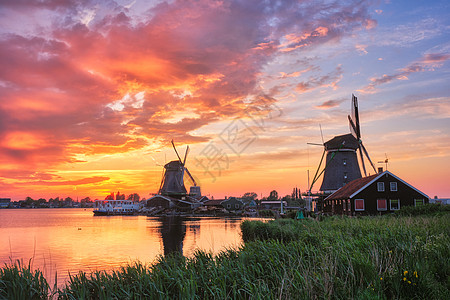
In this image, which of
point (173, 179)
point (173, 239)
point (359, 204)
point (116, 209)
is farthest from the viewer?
point (116, 209)

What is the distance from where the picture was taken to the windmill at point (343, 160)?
65.4 metres

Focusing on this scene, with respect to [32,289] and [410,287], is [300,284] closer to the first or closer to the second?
[410,287]

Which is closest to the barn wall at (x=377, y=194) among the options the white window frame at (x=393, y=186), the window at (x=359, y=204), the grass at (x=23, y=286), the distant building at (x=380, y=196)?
the distant building at (x=380, y=196)

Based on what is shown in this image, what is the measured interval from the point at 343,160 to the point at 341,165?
1095mm

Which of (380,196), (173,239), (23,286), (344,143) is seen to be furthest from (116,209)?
(23,286)

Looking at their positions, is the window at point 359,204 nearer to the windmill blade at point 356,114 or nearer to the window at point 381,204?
the window at point 381,204

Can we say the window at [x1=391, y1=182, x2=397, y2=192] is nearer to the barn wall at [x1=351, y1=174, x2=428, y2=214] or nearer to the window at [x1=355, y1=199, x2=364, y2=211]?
the barn wall at [x1=351, y1=174, x2=428, y2=214]

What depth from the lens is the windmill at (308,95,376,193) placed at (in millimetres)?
65438

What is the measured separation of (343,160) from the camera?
66.2 metres

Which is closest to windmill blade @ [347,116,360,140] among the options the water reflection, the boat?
the water reflection

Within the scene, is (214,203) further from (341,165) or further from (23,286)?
(23,286)

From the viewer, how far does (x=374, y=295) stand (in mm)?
8594

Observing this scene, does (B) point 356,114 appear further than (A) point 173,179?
No

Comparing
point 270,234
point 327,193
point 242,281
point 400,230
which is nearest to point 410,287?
point 242,281
